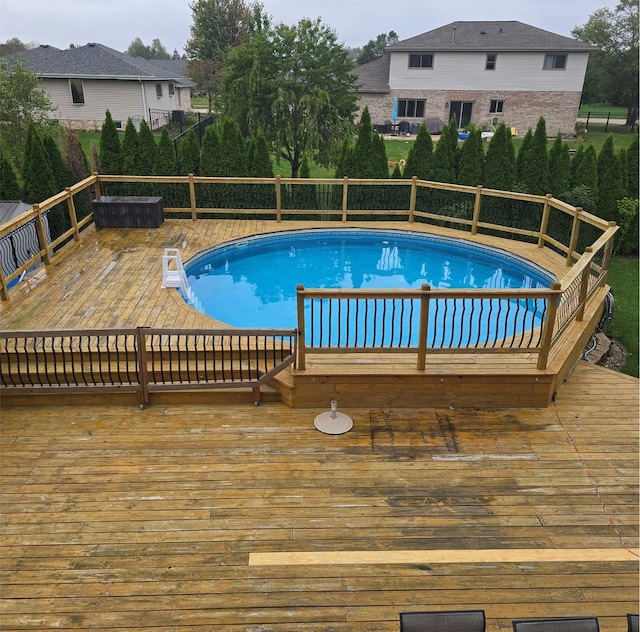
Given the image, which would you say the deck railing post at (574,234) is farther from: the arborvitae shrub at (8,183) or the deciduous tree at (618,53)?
the deciduous tree at (618,53)

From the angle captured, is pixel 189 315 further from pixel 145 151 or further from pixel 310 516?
pixel 145 151

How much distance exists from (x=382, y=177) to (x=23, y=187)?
715 cm

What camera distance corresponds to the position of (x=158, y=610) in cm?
321

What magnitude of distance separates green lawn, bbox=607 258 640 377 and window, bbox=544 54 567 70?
21402 millimetres

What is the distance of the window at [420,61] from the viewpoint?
28.5 metres

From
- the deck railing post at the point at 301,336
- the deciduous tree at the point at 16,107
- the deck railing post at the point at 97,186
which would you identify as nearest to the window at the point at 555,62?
the deciduous tree at the point at 16,107

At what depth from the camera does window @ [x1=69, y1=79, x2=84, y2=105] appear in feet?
84.1

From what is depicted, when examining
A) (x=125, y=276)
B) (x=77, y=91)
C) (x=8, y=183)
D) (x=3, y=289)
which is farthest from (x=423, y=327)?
(x=77, y=91)

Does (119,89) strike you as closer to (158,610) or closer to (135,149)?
(135,149)

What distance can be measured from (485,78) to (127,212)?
24.3 metres

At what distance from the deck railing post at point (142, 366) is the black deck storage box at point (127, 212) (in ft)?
19.4

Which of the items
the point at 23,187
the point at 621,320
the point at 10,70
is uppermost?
the point at 10,70

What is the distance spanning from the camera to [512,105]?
94.0 feet

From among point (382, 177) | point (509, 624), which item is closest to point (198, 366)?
point (509, 624)
